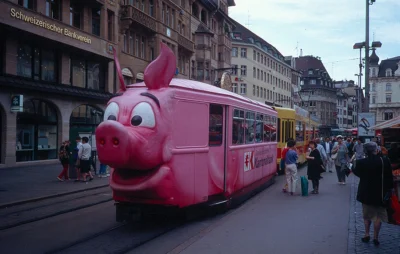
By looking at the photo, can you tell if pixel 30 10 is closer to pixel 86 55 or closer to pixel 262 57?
pixel 86 55

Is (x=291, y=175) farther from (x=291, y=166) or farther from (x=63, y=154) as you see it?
(x=63, y=154)

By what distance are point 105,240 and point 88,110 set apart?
22.8 metres

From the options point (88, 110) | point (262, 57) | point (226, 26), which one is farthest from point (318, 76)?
point (88, 110)

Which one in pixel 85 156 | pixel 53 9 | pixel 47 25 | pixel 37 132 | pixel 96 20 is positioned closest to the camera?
pixel 85 156

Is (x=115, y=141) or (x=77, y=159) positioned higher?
(x=115, y=141)

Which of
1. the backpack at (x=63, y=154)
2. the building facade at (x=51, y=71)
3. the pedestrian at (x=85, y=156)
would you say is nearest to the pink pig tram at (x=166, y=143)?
the pedestrian at (x=85, y=156)

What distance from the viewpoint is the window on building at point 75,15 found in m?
27.6

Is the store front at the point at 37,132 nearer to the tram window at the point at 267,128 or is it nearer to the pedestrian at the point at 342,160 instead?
the tram window at the point at 267,128

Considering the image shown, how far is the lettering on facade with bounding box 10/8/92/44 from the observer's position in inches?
867

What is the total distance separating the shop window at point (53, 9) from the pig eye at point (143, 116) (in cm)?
1952

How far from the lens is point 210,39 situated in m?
46.5

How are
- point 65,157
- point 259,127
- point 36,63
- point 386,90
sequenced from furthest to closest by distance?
point 386,90
point 36,63
point 65,157
point 259,127

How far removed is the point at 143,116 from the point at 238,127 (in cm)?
393

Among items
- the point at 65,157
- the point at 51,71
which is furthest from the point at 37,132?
the point at 65,157
